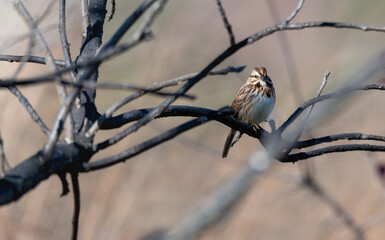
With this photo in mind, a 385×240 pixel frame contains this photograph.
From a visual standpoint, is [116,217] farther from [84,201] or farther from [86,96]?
[86,96]

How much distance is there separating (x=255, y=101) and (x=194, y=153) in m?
3.56

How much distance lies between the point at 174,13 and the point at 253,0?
4104mm

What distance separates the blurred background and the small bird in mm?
130

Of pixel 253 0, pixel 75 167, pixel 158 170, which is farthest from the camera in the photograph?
pixel 253 0

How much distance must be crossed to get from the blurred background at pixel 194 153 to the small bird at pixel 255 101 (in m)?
0.13

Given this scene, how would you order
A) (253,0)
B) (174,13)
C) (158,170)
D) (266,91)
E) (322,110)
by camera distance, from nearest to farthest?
(322,110)
(266,91)
(174,13)
(158,170)
(253,0)

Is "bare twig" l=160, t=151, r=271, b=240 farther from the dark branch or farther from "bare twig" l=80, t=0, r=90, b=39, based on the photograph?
"bare twig" l=80, t=0, r=90, b=39

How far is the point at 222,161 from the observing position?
591 centimetres

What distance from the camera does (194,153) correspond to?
7.04 metres

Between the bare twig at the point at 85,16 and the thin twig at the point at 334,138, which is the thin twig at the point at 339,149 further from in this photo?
the bare twig at the point at 85,16

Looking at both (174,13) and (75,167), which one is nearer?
(75,167)

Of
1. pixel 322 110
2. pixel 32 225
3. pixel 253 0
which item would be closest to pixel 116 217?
pixel 32 225

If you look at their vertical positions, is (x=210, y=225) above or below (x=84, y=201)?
below

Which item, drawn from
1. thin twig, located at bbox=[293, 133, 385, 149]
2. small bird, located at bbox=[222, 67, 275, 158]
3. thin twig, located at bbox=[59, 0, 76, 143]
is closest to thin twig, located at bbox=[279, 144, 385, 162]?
thin twig, located at bbox=[293, 133, 385, 149]
